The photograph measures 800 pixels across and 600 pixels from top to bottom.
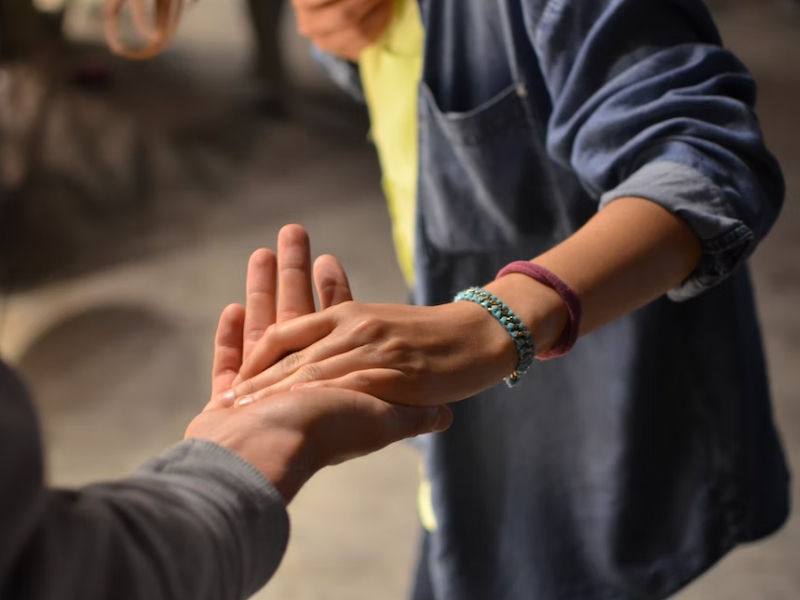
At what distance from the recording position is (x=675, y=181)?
1.70 feet

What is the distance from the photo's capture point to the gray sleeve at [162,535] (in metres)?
0.29

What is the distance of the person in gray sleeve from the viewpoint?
28cm

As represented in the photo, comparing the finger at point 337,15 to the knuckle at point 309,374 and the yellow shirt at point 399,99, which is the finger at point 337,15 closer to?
the yellow shirt at point 399,99

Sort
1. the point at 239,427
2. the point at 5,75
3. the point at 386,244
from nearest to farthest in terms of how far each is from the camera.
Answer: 1. the point at 239,427
2. the point at 386,244
3. the point at 5,75

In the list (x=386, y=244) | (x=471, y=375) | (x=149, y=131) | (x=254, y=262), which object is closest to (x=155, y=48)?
(x=254, y=262)

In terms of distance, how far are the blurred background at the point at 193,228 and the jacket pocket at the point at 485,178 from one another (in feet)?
1.47

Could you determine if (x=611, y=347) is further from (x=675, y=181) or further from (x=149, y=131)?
(x=149, y=131)

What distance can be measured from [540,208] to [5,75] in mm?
2245

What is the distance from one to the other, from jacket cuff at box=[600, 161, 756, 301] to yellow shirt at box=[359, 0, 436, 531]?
233 mm

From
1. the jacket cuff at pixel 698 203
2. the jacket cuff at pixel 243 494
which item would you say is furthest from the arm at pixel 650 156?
the jacket cuff at pixel 243 494

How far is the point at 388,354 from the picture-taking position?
0.46 metres

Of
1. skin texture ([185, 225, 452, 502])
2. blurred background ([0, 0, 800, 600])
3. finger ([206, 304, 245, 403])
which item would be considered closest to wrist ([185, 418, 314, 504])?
skin texture ([185, 225, 452, 502])

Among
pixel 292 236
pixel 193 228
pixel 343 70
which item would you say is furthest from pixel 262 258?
pixel 193 228

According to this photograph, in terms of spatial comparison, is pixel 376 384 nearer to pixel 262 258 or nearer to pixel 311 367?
pixel 311 367
